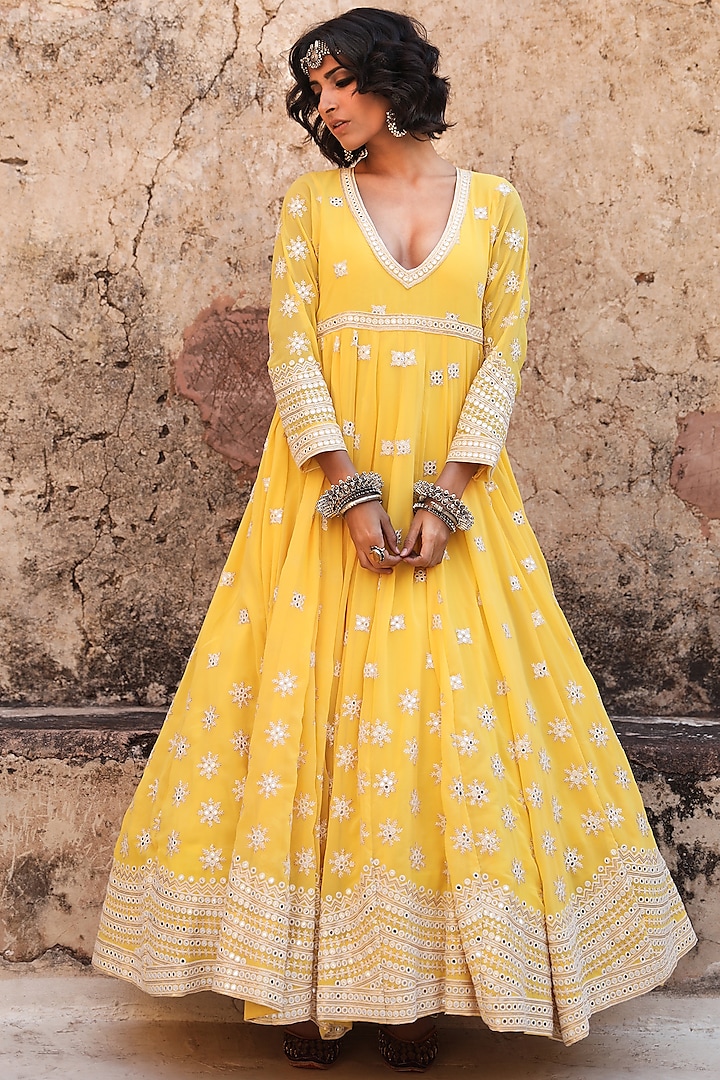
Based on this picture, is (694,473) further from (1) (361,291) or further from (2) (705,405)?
(1) (361,291)

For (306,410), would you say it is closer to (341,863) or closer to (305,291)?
(305,291)

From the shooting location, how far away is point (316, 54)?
2.00 m

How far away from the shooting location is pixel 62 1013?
7.56 feet

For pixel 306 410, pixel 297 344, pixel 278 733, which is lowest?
pixel 278 733

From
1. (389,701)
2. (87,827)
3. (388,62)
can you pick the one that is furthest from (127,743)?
(388,62)

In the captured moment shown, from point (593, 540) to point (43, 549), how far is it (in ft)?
4.88

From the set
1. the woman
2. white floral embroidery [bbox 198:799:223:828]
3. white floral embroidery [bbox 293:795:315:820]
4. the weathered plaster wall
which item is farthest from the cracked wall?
white floral embroidery [bbox 293:795:315:820]

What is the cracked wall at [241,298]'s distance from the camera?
2.87 meters

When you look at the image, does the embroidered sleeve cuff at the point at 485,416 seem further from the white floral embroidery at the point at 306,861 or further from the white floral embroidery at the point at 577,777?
the white floral embroidery at the point at 306,861

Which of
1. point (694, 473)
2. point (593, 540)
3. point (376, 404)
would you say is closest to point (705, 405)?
point (694, 473)

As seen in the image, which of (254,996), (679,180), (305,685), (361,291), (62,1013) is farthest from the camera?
(679,180)

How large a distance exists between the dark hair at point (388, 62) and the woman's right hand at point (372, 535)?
76 cm

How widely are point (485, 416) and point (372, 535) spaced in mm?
329

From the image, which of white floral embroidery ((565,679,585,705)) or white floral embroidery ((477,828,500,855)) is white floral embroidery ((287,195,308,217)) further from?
white floral embroidery ((477,828,500,855))
